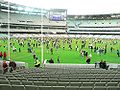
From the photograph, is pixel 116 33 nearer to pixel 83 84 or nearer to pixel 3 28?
pixel 3 28

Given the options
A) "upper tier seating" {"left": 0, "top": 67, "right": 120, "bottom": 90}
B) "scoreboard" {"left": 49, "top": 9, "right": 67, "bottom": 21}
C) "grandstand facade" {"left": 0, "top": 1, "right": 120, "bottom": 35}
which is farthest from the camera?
"scoreboard" {"left": 49, "top": 9, "right": 67, "bottom": 21}

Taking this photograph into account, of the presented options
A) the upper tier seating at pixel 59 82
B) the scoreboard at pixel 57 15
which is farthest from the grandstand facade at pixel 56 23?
the upper tier seating at pixel 59 82

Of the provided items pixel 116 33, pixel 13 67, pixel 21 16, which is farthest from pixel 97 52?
pixel 21 16

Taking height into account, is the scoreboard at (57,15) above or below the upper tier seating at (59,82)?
above

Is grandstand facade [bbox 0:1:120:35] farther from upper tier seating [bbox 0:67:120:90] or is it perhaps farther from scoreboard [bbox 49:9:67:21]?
upper tier seating [bbox 0:67:120:90]

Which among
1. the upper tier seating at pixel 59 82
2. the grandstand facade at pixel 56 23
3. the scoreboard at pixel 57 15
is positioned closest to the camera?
the upper tier seating at pixel 59 82

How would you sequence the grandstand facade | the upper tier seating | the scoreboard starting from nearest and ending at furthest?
1. the upper tier seating
2. the grandstand facade
3. the scoreboard

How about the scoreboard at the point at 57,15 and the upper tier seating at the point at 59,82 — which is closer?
the upper tier seating at the point at 59,82

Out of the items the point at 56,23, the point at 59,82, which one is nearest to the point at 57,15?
the point at 56,23

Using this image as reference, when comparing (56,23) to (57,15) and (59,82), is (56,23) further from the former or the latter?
(59,82)

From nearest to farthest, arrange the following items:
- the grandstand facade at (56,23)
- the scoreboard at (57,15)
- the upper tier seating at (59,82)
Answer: the upper tier seating at (59,82) → the grandstand facade at (56,23) → the scoreboard at (57,15)

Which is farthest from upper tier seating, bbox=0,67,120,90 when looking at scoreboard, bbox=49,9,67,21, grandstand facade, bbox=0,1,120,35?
scoreboard, bbox=49,9,67,21

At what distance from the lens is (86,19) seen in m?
134

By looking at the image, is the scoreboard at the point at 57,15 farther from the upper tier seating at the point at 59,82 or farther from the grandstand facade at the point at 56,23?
the upper tier seating at the point at 59,82
